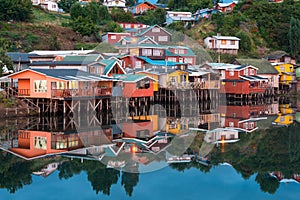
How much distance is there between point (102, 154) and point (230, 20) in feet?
157

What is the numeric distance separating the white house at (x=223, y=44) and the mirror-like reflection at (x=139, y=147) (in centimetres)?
2706

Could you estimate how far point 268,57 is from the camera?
174ft

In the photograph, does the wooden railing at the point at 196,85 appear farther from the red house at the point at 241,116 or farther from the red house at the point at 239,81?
the red house at the point at 241,116

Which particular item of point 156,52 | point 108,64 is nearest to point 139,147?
point 108,64

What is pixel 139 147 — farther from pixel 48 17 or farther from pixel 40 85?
pixel 48 17

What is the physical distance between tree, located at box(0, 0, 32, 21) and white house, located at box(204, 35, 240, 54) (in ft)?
73.5

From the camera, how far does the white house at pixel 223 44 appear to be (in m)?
56.7

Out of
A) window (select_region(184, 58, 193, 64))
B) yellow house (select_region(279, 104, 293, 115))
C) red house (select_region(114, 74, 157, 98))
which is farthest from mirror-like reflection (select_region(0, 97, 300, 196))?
window (select_region(184, 58, 193, 64))

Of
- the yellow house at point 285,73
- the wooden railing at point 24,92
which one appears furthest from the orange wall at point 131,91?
the yellow house at point 285,73

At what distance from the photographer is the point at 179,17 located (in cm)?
6612

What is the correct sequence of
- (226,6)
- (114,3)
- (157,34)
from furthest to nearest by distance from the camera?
(114,3), (226,6), (157,34)

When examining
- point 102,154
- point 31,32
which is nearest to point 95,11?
point 31,32

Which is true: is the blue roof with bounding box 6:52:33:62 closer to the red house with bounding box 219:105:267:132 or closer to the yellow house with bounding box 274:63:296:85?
the red house with bounding box 219:105:267:132

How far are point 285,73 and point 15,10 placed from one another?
31.5 m
